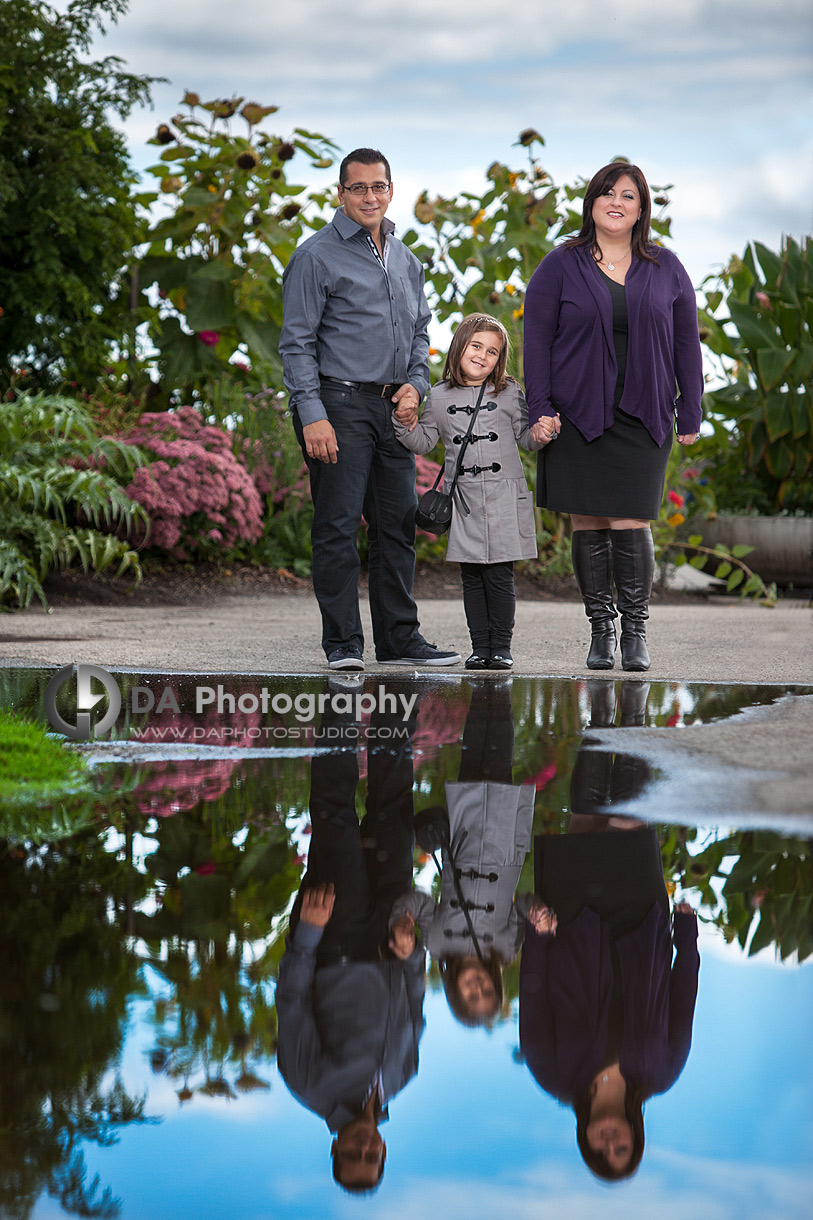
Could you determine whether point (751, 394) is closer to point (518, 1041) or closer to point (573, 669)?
point (573, 669)

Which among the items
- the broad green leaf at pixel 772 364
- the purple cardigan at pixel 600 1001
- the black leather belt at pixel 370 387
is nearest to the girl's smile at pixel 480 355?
the black leather belt at pixel 370 387

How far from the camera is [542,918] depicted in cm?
196

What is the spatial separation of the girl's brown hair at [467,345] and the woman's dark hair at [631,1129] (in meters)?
3.51

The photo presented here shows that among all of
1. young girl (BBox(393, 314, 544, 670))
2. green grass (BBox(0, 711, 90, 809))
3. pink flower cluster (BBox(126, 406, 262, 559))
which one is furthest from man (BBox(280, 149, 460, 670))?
pink flower cluster (BBox(126, 406, 262, 559))

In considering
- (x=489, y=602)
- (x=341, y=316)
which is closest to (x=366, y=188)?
(x=341, y=316)

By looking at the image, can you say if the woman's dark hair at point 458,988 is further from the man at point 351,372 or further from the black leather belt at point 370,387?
the black leather belt at point 370,387

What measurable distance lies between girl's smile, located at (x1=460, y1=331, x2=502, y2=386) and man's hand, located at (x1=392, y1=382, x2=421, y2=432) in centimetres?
21

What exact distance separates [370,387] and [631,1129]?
3.52 m

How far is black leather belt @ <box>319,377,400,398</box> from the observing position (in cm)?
452

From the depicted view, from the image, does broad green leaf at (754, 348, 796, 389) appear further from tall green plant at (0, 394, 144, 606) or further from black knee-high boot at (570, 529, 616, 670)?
Result: black knee-high boot at (570, 529, 616, 670)

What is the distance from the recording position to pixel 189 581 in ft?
27.3

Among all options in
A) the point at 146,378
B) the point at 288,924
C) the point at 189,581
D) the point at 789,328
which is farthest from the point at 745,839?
the point at 146,378

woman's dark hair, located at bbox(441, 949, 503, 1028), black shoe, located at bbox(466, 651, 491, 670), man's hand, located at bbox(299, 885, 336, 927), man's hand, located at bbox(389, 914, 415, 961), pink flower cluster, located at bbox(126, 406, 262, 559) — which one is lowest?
woman's dark hair, located at bbox(441, 949, 503, 1028)

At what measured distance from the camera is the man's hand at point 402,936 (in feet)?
5.99
